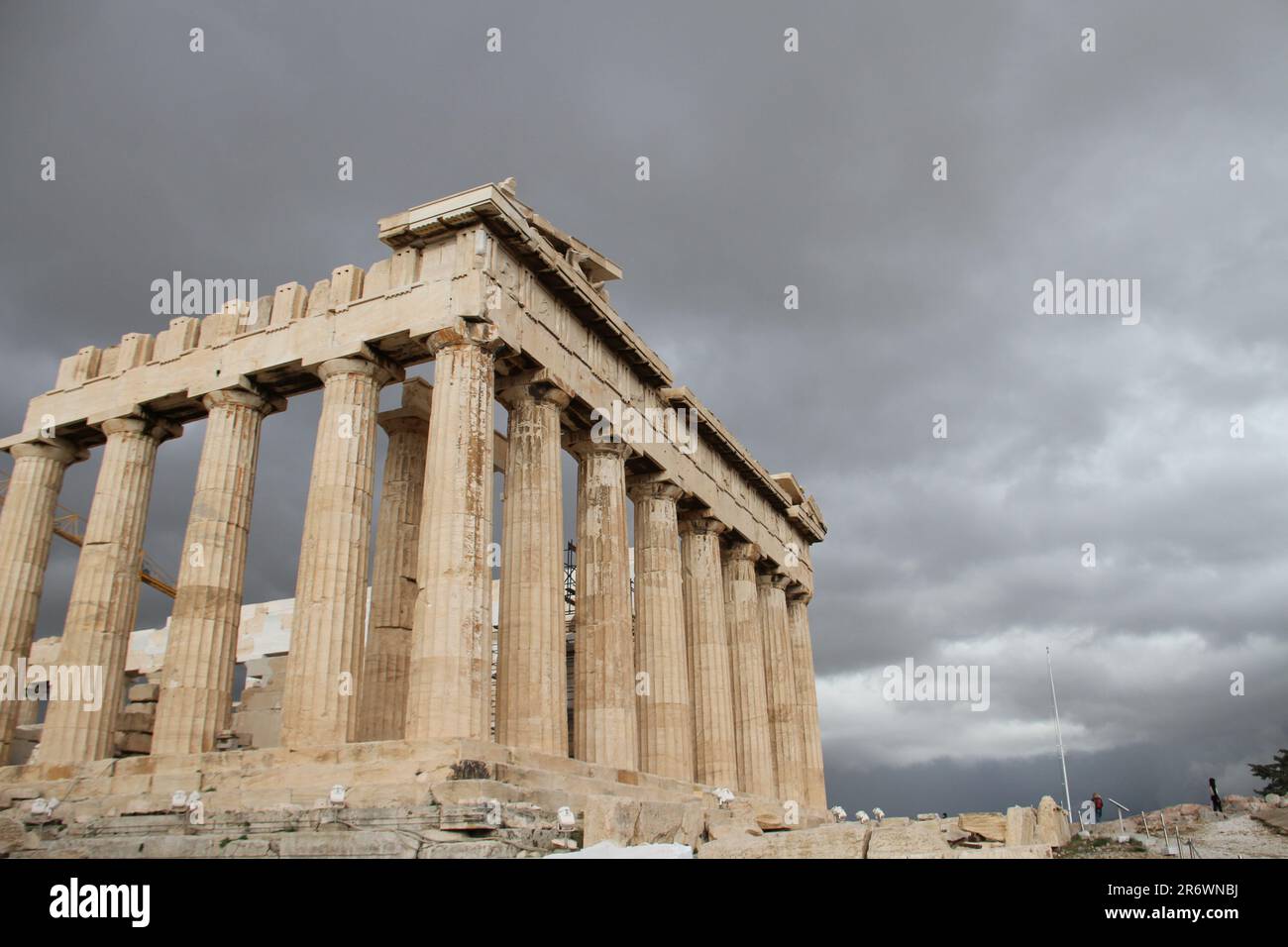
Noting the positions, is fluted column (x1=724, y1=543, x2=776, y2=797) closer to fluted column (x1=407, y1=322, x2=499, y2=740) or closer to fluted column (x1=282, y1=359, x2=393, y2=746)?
fluted column (x1=407, y1=322, x2=499, y2=740)

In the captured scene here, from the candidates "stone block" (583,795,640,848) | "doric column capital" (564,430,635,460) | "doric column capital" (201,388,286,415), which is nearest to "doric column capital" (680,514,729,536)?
"doric column capital" (564,430,635,460)

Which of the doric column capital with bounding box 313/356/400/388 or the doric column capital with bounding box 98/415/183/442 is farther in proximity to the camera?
the doric column capital with bounding box 98/415/183/442

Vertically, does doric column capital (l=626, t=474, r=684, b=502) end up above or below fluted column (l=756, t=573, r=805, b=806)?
above

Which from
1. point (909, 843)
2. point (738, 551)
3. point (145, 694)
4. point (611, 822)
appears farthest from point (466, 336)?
point (738, 551)

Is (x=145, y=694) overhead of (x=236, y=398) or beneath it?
beneath

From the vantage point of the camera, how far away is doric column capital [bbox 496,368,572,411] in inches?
1026

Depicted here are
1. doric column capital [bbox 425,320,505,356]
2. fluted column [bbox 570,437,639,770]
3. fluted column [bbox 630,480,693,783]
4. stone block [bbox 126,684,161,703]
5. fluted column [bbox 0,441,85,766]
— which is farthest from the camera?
stone block [bbox 126,684,161,703]

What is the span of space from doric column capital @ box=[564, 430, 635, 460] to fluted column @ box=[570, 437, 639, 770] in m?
0.03

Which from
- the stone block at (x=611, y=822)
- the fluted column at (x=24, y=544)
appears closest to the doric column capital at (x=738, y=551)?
the fluted column at (x=24, y=544)

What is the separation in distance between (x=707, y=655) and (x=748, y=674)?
13.4 feet

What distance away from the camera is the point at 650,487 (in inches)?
1286

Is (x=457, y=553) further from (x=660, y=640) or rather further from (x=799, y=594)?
(x=799, y=594)

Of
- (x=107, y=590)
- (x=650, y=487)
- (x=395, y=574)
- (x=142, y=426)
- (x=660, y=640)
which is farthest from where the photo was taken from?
(x=650, y=487)

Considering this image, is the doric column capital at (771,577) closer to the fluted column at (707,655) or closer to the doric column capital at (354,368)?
the fluted column at (707,655)
